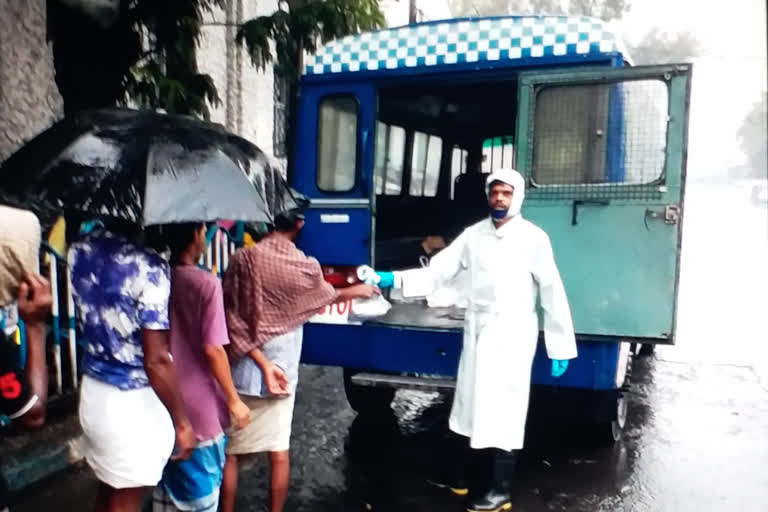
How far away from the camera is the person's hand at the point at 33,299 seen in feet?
6.42

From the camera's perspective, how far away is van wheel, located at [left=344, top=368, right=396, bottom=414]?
5.48m

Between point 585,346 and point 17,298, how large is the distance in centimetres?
323

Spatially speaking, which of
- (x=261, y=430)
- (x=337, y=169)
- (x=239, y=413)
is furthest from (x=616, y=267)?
(x=239, y=413)

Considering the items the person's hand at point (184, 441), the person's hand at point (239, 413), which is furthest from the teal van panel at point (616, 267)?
the person's hand at point (184, 441)

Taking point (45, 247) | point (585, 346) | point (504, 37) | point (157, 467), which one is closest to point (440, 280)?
point (585, 346)

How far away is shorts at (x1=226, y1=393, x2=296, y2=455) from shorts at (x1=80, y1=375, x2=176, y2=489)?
84 cm

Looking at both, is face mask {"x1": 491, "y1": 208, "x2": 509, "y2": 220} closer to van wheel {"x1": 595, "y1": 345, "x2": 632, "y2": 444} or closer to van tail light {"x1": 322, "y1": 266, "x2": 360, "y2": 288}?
van tail light {"x1": 322, "y1": 266, "x2": 360, "y2": 288}

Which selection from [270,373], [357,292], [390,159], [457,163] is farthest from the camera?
[457,163]

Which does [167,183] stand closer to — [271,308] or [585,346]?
[271,308]

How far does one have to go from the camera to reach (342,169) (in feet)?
16.7

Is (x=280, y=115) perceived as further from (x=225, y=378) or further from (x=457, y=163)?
(x=225, y=378)

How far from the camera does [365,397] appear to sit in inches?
218

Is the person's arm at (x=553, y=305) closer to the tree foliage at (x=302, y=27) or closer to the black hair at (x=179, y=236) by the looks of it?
the black hair at (x=179, y=236)

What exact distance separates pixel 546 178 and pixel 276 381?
211 cm
